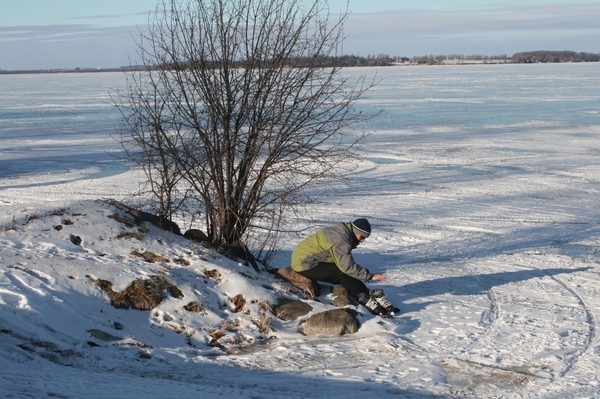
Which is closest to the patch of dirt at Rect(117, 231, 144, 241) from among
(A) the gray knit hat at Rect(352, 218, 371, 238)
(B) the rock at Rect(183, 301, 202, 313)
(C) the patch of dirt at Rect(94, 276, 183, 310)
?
(C) the patch of dirt at Rect(94, 276, 183, 310)

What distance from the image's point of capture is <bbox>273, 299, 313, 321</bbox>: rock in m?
7.89

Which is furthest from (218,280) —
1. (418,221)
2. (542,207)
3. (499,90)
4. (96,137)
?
(499,90)

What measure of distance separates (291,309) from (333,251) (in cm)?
94

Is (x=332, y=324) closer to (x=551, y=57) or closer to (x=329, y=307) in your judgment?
(x=329, y=307)

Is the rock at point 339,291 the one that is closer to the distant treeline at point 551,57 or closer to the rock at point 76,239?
the rock at point 76,239

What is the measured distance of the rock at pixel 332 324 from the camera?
755 centimetres

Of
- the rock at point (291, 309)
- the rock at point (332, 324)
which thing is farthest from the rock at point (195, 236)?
the rock at point (332, 324)

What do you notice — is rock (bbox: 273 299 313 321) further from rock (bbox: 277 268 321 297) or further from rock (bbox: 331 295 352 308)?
rock (bbox: 277 268 321 297)

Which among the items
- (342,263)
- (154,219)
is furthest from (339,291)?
(154,219)

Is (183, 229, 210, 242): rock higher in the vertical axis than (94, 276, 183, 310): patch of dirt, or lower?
higher

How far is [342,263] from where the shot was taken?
→ 8430 mm

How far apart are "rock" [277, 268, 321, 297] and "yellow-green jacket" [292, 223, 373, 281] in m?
0.09

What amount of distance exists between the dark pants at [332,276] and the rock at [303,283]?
0.06 metres

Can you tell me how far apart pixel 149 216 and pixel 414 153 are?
13.4 m
